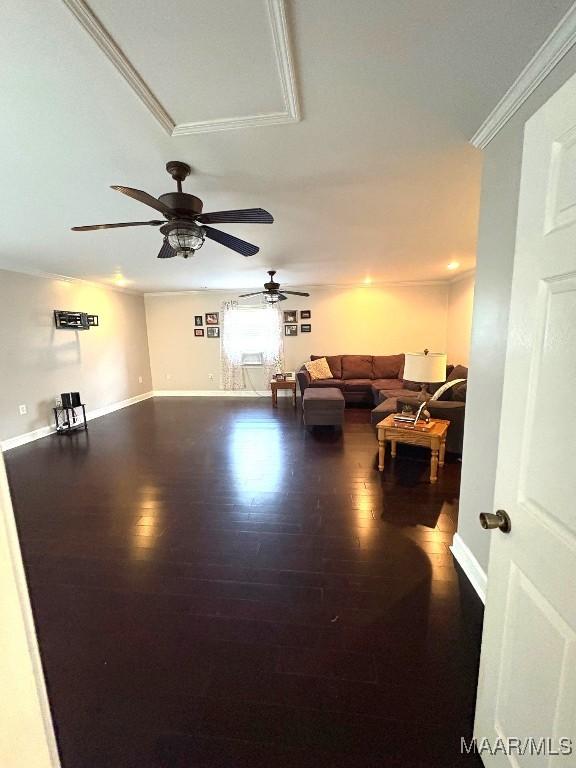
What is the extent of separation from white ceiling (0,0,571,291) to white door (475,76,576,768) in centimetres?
69

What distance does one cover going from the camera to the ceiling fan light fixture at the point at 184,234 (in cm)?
202

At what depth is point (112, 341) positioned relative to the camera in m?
6.18

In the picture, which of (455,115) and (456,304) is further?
(456,304)

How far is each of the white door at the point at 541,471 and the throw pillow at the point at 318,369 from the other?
212 inches

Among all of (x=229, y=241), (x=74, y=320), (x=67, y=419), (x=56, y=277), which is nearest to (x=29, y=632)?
(x=229, y=241)

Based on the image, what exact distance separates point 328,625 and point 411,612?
0.43 metres

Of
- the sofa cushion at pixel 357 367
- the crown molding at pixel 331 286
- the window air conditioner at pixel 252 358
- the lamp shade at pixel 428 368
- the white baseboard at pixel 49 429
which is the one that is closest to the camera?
the lamp shade at pixel 428 368

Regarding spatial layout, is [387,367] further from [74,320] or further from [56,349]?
[56,349]

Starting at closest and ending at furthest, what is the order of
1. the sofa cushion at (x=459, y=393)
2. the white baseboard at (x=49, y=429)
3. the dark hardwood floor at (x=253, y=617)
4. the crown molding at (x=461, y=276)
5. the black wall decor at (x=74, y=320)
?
the dark hardwood floor at (x=253, y=617) < the sofa cushion at (x=459, y=393) < the white baseboard at (x=49, y=429) < the black wall decor at (x=74, y=320) < the crown molding at (x=461, y=276)

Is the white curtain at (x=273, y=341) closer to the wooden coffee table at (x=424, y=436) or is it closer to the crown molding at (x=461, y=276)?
the crown molding at (x=461, y=276)

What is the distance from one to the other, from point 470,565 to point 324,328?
550 cm

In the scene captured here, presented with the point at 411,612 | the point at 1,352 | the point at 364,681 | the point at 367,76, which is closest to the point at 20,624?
the point at 364,681

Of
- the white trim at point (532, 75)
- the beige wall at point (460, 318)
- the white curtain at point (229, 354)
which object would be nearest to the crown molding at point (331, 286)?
the beige wall at point (460, 318)

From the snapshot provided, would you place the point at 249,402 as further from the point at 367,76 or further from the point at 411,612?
the point at 367,76
